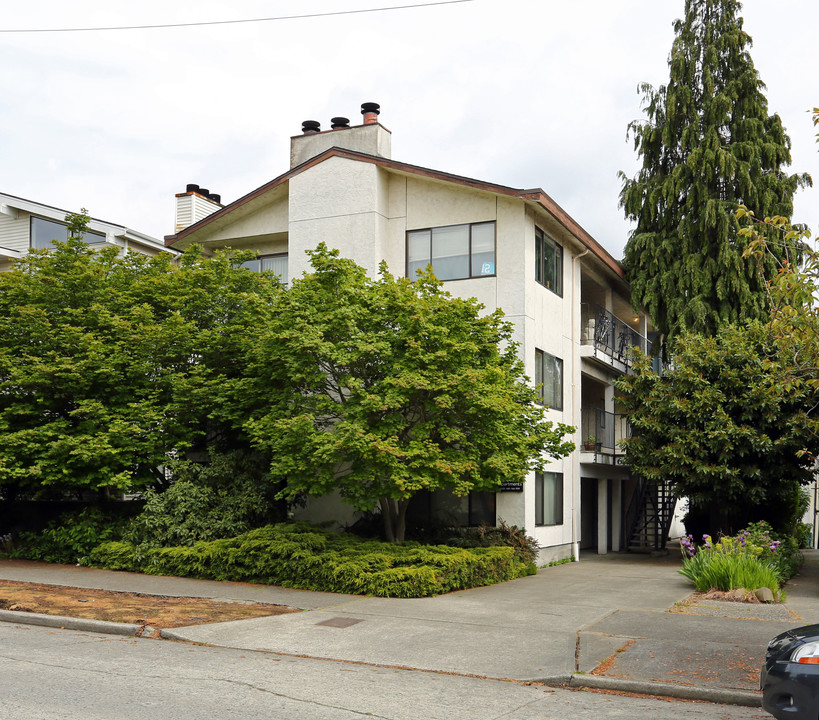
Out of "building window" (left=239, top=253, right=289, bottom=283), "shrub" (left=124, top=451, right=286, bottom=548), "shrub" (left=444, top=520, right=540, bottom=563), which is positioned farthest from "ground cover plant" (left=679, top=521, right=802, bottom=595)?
"building window" (left=239, top=253, right=289, bottom=283)

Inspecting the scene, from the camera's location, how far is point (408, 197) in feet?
71.1

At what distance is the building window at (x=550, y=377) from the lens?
21.3 metres

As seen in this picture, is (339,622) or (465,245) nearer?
(339,622)

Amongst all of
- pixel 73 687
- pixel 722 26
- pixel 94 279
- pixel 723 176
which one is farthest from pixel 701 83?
pixel 73 687

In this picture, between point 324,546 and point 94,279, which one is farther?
point 94,279

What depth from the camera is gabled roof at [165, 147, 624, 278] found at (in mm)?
20172

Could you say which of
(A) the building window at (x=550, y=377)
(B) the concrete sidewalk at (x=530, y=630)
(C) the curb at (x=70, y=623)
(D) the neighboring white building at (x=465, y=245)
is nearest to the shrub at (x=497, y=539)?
(D) the neighboring white building at (x=465, y=245)

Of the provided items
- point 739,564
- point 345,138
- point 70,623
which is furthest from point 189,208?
point 739,564

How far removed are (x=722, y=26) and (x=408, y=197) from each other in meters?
14.2

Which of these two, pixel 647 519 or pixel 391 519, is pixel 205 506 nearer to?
pixel 391 519

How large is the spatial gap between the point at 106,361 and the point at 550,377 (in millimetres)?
11003

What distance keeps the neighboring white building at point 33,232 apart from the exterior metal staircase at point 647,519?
1742 centimetres

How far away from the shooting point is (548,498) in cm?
2147

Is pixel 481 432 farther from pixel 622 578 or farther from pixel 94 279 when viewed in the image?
pixel 94 279
